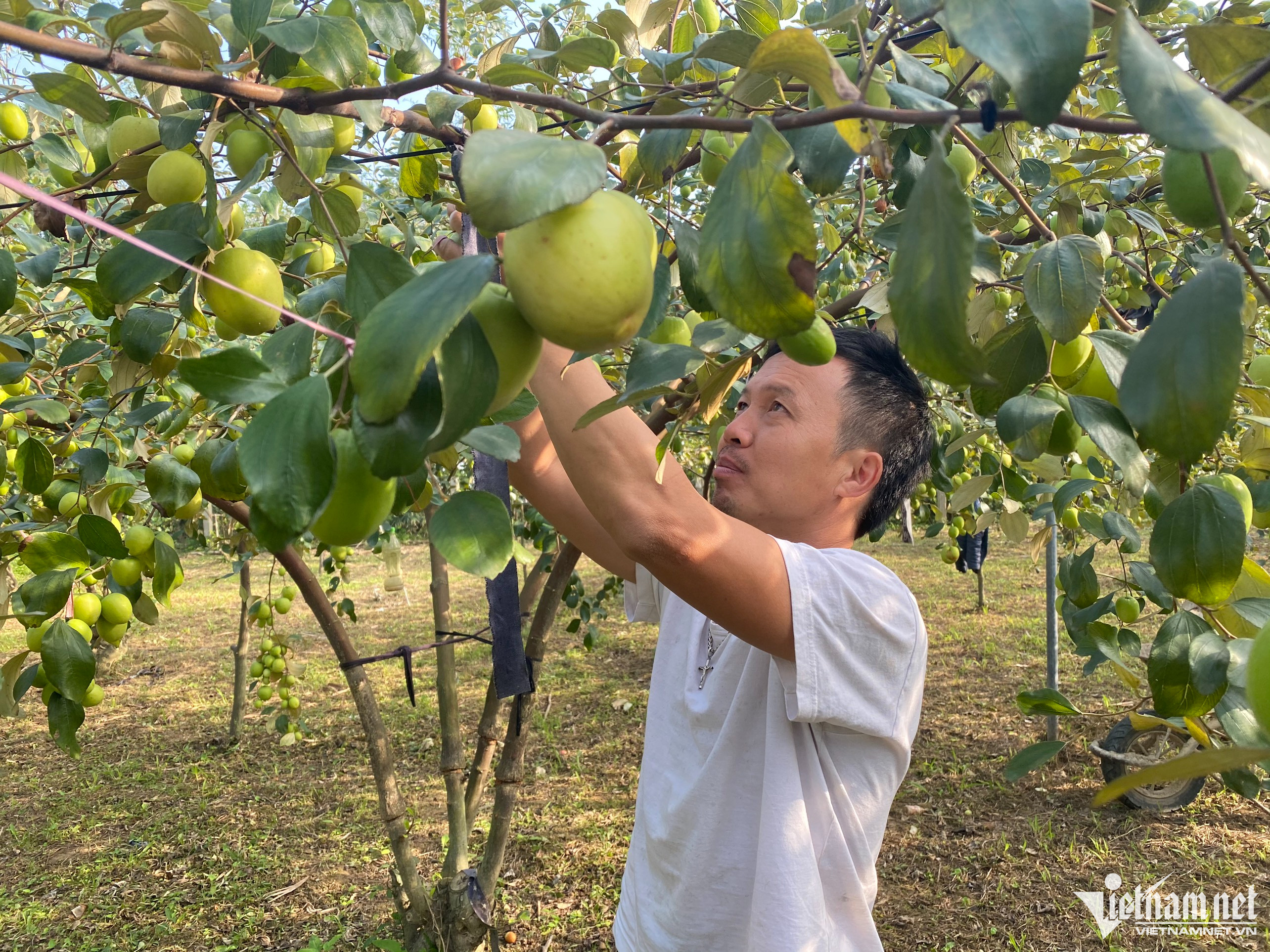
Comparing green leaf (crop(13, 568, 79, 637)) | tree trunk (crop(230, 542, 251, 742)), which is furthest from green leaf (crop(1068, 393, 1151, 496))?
tree trunk (crop(230, 542, 251, 742))

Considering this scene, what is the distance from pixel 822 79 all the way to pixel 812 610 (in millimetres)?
763

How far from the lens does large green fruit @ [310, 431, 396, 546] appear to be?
0.51 metres

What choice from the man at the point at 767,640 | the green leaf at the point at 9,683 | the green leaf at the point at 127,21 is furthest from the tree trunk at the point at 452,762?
the green leaf at the point at 127,21

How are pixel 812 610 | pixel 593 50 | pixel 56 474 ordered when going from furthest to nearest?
pixel 56 474 < pixel 812 610 < pixel 593 50

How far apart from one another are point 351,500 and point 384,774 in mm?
2011

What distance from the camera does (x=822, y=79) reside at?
0.45m

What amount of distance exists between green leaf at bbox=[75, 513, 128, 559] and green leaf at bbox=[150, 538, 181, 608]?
0.19m

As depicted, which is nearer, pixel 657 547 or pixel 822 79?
pixel 822 79

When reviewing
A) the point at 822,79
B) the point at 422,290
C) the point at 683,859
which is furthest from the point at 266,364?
the point at 683,859

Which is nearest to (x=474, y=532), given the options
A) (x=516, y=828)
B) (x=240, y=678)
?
(x=516, y=828)

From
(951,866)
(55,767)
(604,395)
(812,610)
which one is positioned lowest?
(55,767)

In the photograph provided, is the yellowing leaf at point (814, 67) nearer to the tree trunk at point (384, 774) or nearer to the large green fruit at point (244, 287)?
the large green fruit at point (244, 287)

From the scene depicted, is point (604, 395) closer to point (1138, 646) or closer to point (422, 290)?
point (422, 290)

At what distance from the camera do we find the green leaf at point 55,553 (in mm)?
1209
